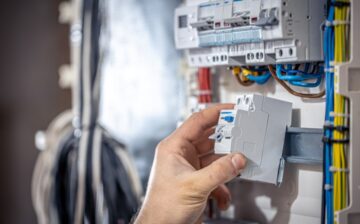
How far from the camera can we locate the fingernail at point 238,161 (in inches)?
61.8

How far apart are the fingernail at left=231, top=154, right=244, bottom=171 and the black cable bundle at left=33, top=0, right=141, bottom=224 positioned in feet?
3.69

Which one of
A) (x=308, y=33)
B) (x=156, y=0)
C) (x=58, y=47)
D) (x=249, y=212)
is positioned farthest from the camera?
(x=58, y=47)

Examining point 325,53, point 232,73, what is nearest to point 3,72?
point 232,73

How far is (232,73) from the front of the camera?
6.74 feet

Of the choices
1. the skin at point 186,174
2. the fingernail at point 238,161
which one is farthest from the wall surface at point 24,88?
the fingernail at point 238,161

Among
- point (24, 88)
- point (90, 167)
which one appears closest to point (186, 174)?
point (90, 167)

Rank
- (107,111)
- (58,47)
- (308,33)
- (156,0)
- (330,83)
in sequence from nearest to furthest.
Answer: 1. (330,83)
2. (308,33)
3. (156,0)
4. (107,111)
5. (58,47)

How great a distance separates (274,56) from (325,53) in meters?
0.21

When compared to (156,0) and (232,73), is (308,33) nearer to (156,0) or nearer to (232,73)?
(232,73)

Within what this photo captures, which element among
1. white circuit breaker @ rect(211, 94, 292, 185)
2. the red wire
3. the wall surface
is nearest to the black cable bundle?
the wall surface

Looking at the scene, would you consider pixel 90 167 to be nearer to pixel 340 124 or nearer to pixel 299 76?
pixel 299 76

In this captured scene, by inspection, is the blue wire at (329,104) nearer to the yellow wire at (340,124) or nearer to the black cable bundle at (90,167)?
the yellow wire at (340,124)

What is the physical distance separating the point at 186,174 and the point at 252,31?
0.47 metres

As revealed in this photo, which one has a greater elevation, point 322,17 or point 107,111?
point 322,17
